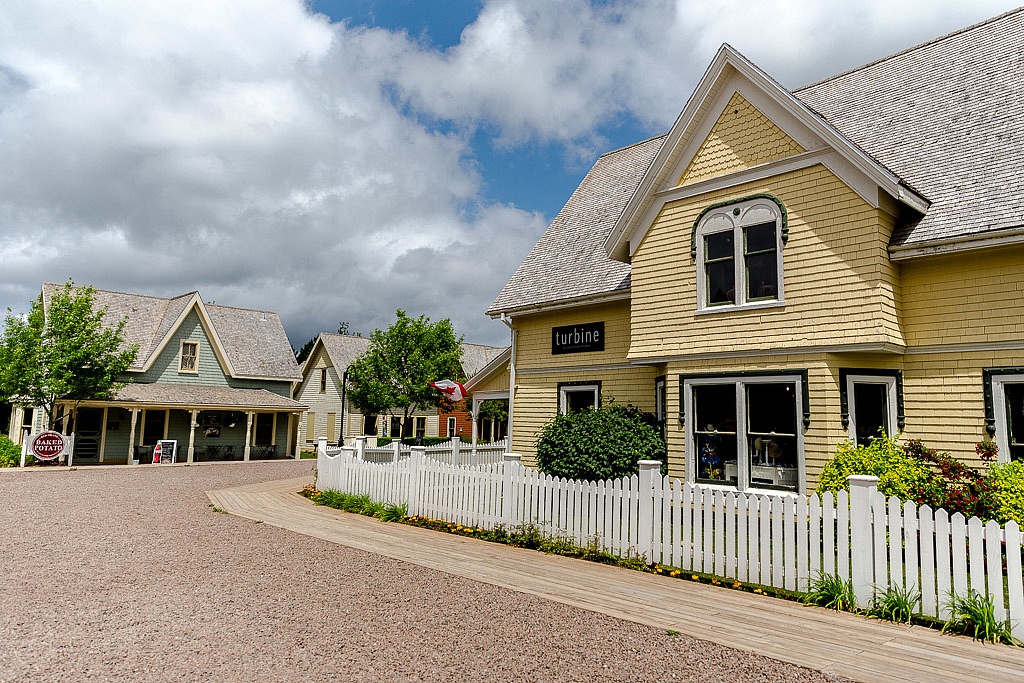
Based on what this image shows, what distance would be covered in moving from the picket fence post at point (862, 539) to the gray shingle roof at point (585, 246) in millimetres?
8354

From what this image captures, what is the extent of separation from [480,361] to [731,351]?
154 feet

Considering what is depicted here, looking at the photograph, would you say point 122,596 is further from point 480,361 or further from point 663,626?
point 480,361

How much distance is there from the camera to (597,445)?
39.2 feet

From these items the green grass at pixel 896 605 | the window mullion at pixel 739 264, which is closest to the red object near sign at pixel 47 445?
the window mullion at pixel 739 264

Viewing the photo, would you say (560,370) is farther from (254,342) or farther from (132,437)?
(254,342)

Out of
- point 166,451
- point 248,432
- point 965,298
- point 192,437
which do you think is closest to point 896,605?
point 965,298

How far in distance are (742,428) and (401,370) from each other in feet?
119

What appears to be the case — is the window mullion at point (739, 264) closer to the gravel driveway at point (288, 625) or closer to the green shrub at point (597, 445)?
the green shrub at point (597, 445)

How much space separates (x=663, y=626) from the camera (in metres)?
6.47

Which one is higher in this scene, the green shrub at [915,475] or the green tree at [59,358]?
the green tree at [59,358]

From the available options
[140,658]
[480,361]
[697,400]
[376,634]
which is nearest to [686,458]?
[697,400]

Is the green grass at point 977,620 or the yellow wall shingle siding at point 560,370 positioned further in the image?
the yellow wall shingle siding at point 560,370

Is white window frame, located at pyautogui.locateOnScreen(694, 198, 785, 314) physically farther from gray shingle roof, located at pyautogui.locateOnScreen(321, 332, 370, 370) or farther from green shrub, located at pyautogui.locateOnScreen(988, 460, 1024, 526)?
gray shingle roof, located at pyautogui.locateOnScreen(321, 332, 370, 370)

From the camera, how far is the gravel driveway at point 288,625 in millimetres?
5238
